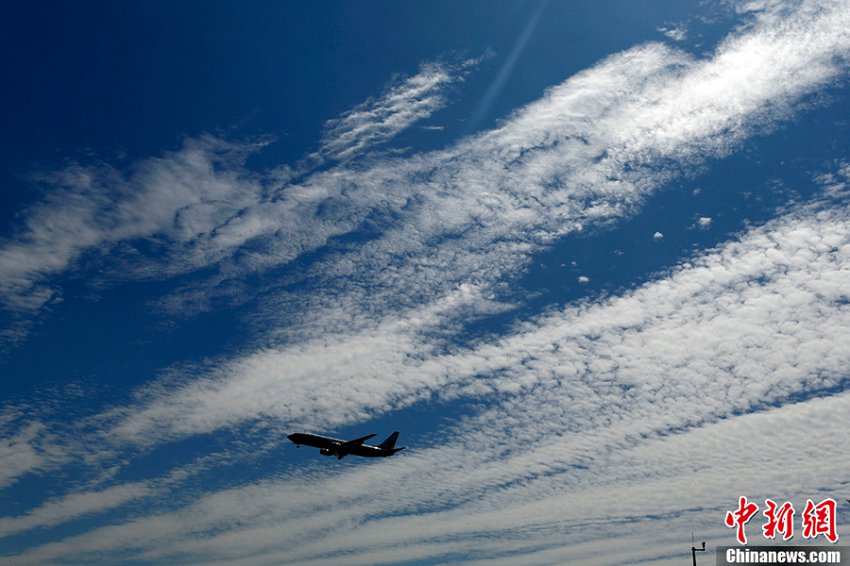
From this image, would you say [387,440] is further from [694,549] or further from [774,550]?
[774,550]

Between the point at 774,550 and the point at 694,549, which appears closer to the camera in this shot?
the point at 774,550

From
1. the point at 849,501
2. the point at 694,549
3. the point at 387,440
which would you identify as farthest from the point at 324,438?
the point at 849,501

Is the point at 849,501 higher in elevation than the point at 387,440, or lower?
lower

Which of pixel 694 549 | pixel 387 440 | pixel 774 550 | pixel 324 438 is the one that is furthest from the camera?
pixel 387 440

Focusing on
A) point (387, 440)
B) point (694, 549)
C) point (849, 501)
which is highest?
point (387, 440)

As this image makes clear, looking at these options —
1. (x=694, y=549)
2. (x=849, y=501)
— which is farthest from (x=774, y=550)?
(x=694, y=549)

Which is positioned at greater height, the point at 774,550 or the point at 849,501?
the point at 849,501

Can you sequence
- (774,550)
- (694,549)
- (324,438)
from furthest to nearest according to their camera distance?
(324,438) < (694,549) < (774,550)

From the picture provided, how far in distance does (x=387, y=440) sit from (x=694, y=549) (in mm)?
92982

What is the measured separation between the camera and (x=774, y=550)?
108 meters

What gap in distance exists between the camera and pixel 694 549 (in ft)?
436

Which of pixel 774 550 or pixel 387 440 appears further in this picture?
pixel 387 440

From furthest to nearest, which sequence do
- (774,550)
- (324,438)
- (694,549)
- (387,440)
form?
(387,440) → (324,438) → (694,549) → (774,550)

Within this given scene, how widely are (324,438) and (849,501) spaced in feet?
379
